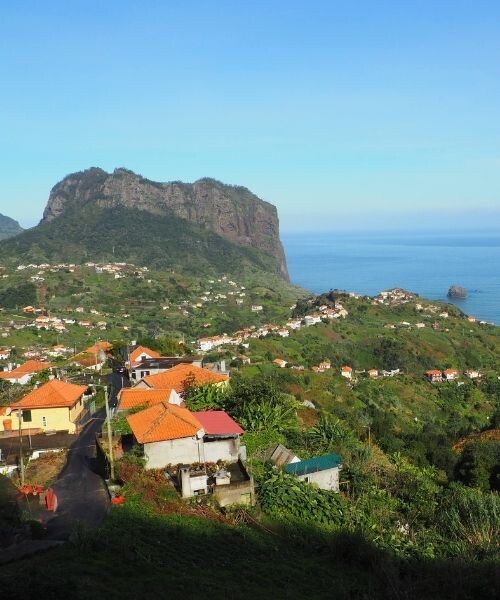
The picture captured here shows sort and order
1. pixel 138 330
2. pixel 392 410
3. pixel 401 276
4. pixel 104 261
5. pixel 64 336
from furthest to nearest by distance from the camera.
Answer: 1. pixel 401 276
2. pixel 104 261
3. pixel 138 330
4. pixel 64 336
5. pixel 392 410

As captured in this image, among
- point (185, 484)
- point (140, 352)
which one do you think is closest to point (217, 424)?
point (185, 484)

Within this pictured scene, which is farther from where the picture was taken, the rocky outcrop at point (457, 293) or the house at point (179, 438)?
the rocky outcrop at point (457, 293)

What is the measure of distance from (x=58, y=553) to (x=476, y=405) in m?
48.5

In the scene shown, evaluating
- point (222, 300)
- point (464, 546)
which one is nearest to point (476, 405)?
point (464, 546)

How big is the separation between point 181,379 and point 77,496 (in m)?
11.4

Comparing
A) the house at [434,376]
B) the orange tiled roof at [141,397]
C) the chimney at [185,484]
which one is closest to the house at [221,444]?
the chimney at [185,484]

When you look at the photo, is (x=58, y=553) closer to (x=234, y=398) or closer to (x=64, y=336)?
(x=234, y=398)

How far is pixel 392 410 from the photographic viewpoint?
45.2 m

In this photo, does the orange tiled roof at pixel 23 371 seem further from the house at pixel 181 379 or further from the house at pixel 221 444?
the house at pixel 221 444

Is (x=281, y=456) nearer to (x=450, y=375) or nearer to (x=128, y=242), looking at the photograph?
(x=450, y=375)

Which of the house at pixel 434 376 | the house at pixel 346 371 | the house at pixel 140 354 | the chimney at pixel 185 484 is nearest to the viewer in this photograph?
the chimney at pixel 185 484

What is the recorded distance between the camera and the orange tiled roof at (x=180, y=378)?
25.1m

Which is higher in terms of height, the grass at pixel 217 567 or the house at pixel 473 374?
the grass at pixel 217 567

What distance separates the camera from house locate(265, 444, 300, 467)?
16953 mm
